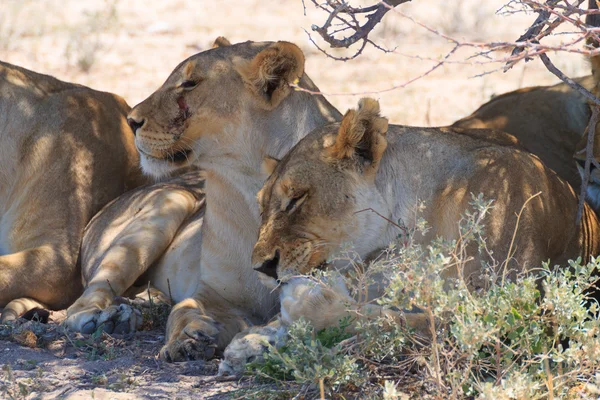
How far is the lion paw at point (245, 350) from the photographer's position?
359 cm

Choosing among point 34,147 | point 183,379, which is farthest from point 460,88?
point 183,379

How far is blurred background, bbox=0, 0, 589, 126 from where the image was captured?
33.4 ft

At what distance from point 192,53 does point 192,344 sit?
27.8 feet

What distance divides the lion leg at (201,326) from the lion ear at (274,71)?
98 centimetres

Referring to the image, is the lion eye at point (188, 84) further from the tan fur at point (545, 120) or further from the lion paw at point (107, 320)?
the tan fur at point (545, 120)

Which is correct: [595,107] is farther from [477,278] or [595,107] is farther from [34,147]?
[34,147]

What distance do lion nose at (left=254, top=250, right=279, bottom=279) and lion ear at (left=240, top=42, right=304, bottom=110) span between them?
99 centimetres

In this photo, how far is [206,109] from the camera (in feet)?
14.6

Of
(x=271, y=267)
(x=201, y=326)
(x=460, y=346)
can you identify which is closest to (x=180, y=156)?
(x=201, y=326)

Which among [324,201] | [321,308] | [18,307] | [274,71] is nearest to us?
[321,308]

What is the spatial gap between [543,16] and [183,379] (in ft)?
6.56

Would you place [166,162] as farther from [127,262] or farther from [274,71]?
[127,262]

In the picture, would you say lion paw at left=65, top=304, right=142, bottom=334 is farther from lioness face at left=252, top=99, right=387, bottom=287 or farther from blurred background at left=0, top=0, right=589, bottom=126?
blurred background at left=0, top=0, right=589, bottom=126

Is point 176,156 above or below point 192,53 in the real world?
above
